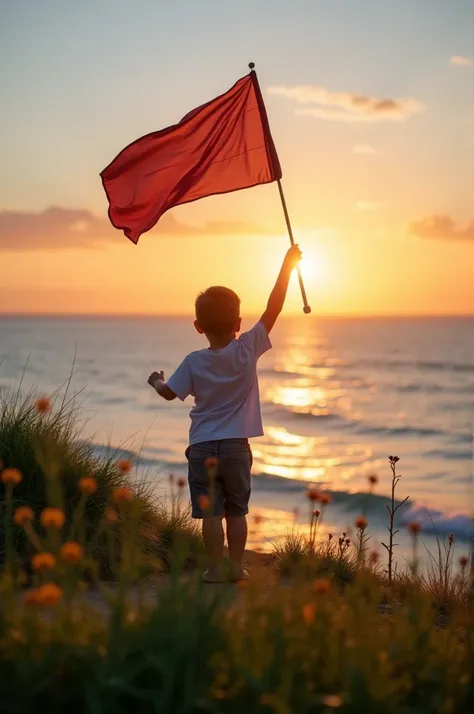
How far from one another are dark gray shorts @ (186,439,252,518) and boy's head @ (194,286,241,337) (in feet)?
2.41

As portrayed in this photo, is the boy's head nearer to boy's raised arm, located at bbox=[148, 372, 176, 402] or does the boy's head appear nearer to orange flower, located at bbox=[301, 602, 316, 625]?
boy's raised arm, located at bbox=[148, 372, 176, 402]

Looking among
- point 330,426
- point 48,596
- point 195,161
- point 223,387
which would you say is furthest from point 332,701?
point 330,426

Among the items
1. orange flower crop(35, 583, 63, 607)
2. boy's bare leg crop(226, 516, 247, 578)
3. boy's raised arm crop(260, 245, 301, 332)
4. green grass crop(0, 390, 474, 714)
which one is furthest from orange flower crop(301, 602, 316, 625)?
boy's raised arm crop(260, 245, 301, 332)

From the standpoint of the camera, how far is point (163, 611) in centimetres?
324

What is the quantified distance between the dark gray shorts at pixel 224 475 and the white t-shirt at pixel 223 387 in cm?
7

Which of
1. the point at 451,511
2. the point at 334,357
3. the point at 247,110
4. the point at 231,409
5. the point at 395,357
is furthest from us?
the point at 334,357

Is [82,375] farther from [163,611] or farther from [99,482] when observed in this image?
[163,611]

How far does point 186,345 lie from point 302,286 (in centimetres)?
9101

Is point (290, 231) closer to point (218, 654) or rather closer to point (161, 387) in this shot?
point (161, 387)

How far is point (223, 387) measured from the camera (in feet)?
21.2

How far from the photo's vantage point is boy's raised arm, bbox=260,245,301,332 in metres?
6.72

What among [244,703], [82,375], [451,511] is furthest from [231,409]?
[82,375]

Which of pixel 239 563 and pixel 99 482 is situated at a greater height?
pixel 99 482

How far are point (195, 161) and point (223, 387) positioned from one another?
7.63ft
